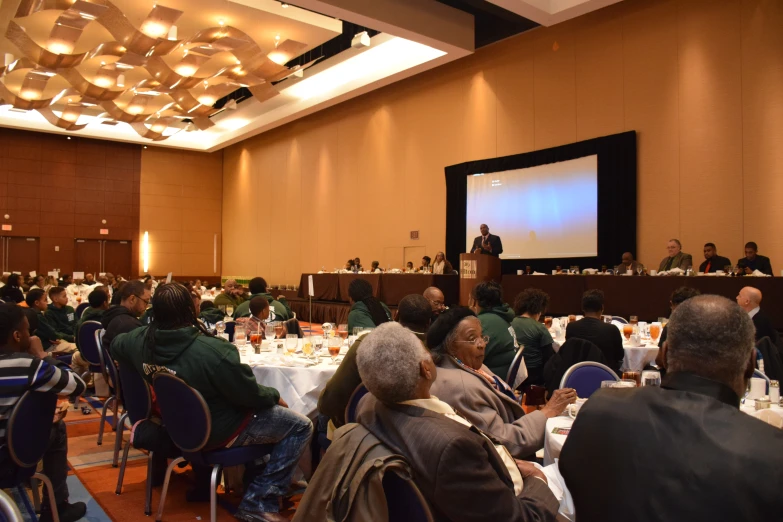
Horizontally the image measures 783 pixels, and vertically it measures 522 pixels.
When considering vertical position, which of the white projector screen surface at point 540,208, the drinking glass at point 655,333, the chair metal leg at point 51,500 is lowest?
the chair metal leg at point 51,500

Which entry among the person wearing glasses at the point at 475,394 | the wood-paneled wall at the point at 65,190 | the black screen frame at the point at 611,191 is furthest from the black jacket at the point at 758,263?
the wood-paneled wall at the point at 65,190

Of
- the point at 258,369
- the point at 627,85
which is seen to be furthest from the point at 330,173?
the point at 258,369

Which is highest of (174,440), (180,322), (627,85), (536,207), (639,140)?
(627,85)

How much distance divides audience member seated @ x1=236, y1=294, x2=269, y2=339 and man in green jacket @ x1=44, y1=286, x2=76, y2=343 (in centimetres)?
308

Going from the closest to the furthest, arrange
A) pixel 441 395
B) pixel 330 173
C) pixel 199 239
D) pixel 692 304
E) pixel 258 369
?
1. pixel 692 304
2. pixel 441 395
3. pixel 258 369
4. pixel 330 173
5. pixel 199 239

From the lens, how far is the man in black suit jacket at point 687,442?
115 cm

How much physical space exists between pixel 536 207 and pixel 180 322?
10375 mm

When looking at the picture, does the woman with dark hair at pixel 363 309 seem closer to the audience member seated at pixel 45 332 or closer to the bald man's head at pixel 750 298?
the bald man's head at pixel 750 298

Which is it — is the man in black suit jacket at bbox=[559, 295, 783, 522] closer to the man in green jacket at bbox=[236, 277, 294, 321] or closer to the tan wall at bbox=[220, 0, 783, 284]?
the man in green jacket at bbox=[236, 277, 294, 321]

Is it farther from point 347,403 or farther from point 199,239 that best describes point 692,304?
point 199,239

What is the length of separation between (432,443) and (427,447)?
0.02 m

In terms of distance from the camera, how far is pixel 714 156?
33.0 ft

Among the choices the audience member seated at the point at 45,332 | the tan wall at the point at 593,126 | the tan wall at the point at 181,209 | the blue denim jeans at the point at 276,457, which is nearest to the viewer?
the blue denim jeans at the point at 276,457

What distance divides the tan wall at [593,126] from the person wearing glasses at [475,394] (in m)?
8.47
